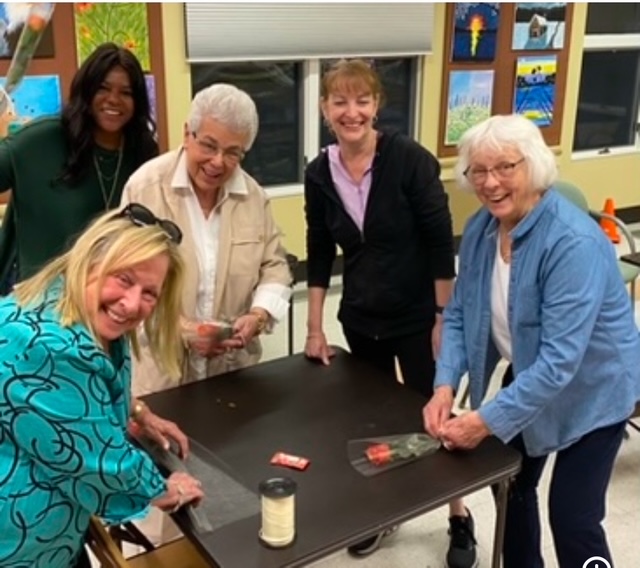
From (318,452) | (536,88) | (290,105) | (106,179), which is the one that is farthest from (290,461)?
(536,88)

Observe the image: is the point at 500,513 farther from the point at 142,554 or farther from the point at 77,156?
the point at 77,156

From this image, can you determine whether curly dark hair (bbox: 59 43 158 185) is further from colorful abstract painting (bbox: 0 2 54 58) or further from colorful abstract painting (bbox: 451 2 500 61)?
colorful abstract painting (bbox: 451 2 500 61)

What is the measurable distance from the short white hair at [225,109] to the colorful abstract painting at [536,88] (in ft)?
11.1

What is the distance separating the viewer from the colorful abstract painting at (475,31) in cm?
448

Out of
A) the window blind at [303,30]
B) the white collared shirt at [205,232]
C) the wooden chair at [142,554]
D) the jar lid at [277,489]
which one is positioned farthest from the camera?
the window blind at [303,30]

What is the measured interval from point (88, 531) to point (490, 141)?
1.11m

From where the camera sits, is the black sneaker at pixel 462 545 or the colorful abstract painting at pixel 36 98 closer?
the black sneaker at pixel 462 545

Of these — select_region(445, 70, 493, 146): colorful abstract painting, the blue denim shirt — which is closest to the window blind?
select_region(445, 70, 493, 146): colorful abstract painting

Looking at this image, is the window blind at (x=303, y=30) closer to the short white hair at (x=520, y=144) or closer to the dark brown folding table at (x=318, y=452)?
the dark brown folding table at (x=318, y=452)

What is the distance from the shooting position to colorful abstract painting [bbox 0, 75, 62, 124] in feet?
11.2

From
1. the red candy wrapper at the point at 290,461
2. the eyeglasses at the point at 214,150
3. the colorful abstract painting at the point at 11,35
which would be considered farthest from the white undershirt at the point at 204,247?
the colorful abstract painting at the point at 11,35

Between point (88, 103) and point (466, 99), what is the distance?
117 inches

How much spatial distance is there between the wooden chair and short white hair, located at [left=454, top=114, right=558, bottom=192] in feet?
3.23

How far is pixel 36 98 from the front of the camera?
3.47 metres
